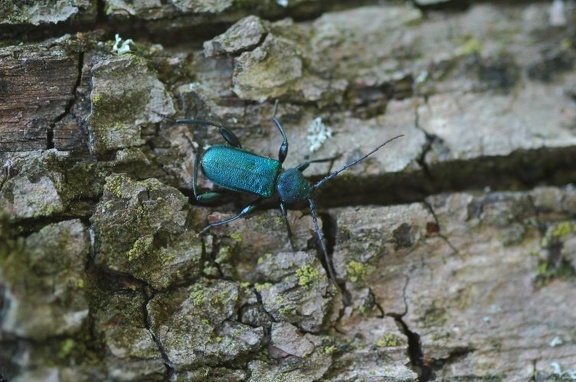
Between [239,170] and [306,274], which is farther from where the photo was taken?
[239,170]

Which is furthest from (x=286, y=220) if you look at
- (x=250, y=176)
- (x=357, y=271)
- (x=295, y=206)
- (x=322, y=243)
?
(x=357, y=271)

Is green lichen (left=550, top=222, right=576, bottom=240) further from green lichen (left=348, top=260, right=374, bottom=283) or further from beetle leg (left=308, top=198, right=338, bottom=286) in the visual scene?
beetle leg (left=308, top=198, right=338, bottom=286)

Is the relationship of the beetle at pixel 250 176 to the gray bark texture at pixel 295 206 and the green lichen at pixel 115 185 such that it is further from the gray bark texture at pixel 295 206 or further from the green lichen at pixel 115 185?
the green lichen at pixel 115 185

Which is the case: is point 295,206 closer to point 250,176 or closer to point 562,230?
point 250,176

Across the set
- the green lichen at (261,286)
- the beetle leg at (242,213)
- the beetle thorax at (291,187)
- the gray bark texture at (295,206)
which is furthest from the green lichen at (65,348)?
the beetle thorax at (291,187)

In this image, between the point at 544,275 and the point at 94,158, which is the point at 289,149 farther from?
the point at 544,275
